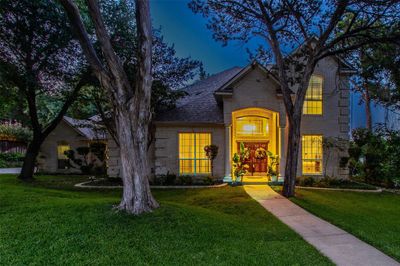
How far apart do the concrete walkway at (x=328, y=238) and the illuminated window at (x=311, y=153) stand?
221 inches

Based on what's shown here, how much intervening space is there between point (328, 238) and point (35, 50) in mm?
14634

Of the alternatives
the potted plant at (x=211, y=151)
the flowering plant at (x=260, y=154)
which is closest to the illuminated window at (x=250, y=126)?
the flowering plant at (x=260, y=154)

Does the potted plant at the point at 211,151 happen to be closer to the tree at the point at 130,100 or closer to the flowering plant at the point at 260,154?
the flowering plant at the point at 260,154

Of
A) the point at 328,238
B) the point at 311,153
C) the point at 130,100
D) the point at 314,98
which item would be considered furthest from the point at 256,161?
the point at 130,100

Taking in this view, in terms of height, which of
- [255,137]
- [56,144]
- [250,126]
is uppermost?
[250,126]

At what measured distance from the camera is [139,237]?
17.0 feet

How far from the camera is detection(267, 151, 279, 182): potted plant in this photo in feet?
42.9

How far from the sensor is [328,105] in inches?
564

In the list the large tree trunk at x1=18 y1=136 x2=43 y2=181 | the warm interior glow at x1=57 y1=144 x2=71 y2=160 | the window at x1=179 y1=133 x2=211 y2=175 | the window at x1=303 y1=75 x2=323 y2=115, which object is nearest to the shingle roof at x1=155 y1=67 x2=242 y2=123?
the window at x1=179 y1=133 x2=211 y2=175

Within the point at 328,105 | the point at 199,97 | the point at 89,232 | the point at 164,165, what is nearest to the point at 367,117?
the point at 328,105

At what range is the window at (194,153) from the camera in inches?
558

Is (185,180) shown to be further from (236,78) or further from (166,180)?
(236,78)

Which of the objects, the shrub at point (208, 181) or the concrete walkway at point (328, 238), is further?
the shrub at point (208, 181)

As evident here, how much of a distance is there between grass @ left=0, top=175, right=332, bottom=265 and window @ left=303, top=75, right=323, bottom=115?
865 centimetres
